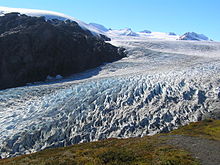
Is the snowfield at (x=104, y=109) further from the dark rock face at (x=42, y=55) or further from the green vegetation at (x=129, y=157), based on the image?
the dark rock face at (x=42, y=55)

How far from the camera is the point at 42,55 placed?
55.9 metres

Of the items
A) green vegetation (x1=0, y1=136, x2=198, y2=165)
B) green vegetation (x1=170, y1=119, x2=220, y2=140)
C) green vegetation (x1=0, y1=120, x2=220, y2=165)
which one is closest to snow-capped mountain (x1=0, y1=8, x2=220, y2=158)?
green vegetation (x1=170, y1=119, x2=220, y2=140)

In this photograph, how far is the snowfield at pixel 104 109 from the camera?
2394 centimetres

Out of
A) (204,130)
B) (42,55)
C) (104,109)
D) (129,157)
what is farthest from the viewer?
(42,55)

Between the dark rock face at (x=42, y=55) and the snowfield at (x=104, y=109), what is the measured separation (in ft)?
46.9

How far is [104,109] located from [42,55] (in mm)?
33018

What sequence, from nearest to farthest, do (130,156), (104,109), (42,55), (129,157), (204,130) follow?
(129,157)
(130,156)
(204,130)
(104,109)
(42,55)

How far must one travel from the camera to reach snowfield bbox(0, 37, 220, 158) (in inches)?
942

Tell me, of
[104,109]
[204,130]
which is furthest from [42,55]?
[204,130]

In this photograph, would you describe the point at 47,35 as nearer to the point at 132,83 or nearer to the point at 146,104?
the point at 132,83

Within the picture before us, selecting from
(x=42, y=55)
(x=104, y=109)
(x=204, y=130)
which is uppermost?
(x=42, y=55)

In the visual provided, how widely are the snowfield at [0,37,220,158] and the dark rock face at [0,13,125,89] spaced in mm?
14306

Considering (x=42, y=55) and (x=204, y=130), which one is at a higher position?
(x=42, y=55)

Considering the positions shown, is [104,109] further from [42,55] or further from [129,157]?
[42,55]
